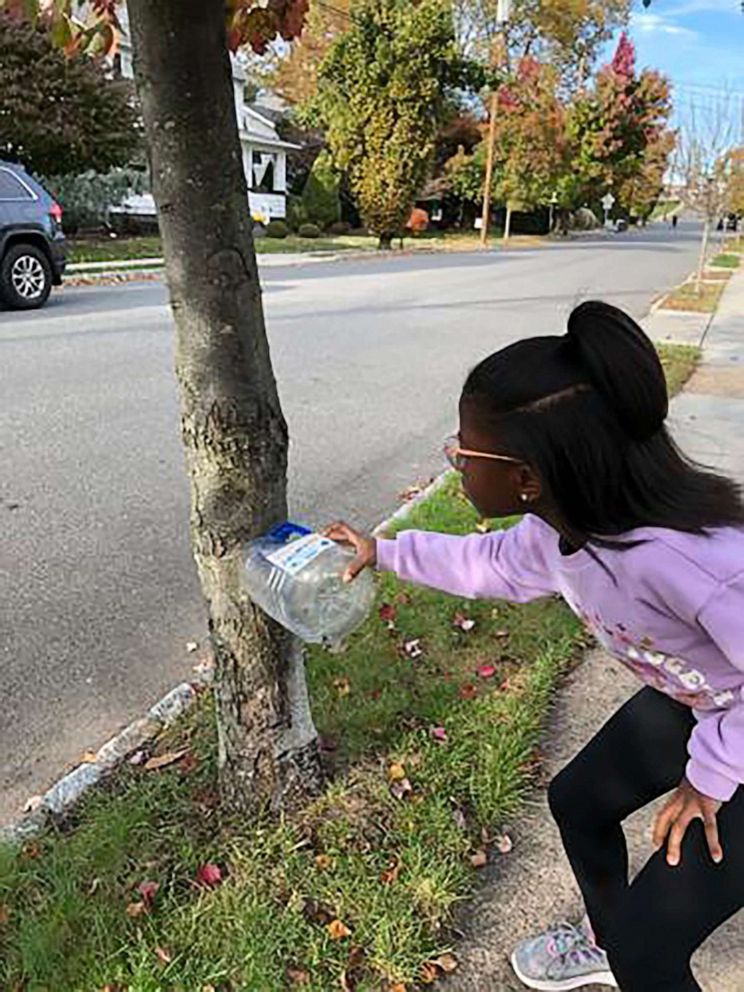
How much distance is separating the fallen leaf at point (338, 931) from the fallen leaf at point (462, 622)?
1490 millimetres

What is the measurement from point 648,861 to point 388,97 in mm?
28575

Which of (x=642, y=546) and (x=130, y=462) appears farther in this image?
(x=130, y=462)

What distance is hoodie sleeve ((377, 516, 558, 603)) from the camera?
5.89ft

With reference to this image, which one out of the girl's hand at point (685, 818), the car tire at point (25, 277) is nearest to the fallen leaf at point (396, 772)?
the girl's hand at point (685, 818)

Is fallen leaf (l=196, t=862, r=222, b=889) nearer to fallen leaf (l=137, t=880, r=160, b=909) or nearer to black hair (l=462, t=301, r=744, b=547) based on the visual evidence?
fallen leaf (l=137, t=880, r=160, b=909)

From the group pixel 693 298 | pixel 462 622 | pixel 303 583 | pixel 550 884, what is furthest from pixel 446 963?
pixel 693 298

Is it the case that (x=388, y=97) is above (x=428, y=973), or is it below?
above

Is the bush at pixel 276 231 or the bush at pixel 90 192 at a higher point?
the bush at pixel 90 192

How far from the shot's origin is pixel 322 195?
33125mm

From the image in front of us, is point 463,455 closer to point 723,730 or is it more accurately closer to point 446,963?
point 723,730

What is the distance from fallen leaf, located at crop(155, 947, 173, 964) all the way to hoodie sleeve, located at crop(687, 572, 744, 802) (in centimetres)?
118

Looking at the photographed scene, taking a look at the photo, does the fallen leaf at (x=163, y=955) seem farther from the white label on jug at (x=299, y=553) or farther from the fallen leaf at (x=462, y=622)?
the fallen leaf at (x=462, y=622)

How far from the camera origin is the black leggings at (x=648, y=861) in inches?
59.3

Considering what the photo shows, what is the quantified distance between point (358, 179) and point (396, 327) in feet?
64.2
